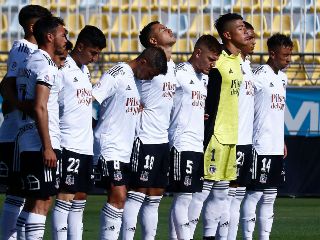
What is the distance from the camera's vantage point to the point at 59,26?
8.91 meters

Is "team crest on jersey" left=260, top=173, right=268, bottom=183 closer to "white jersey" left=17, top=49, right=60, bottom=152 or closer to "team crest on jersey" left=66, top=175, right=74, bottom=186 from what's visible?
"team crest on jersey" left=66, top=175, right=74, bottom=186

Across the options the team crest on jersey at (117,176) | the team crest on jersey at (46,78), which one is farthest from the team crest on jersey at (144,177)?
the team crest on jersey at (46,78)

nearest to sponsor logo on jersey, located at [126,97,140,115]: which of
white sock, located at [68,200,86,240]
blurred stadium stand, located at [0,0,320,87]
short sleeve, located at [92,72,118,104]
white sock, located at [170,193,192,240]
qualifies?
short sleeve, located at [92,72,118,104]

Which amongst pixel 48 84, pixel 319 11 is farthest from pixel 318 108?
pixel 48 84

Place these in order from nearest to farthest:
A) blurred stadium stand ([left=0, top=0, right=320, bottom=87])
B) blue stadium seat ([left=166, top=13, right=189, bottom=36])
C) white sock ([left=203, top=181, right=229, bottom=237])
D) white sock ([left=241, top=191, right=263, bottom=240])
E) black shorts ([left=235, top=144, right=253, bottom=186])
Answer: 1. white sock ([left=203, top=181, right=229, bottom=237])
2. black shorts ([left=235, top=144, right=253, bottom=186])
3. white sock ([left=241, top=191, right=263, bottom=240])
4. blurred stadium stand ([left=0, top=0, right=320, bottom=87])
5. blue stadium seat ([left=166, top=13, right=189, bottom=36])

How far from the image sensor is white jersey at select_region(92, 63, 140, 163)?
1009 centimetres

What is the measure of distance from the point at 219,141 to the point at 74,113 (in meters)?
1.90

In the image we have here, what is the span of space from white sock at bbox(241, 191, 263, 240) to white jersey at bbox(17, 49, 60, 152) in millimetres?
3248

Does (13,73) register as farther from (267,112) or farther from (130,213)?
(267,112)

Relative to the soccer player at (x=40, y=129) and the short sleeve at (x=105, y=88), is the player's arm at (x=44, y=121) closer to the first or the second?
the soccer player at (x=40, y=129)

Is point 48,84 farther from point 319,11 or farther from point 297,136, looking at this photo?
point 319,11

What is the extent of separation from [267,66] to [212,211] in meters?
1.85

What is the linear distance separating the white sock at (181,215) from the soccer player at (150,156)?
1.14 feet

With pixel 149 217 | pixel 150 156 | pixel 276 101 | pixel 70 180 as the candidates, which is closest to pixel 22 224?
pixel 70 180
